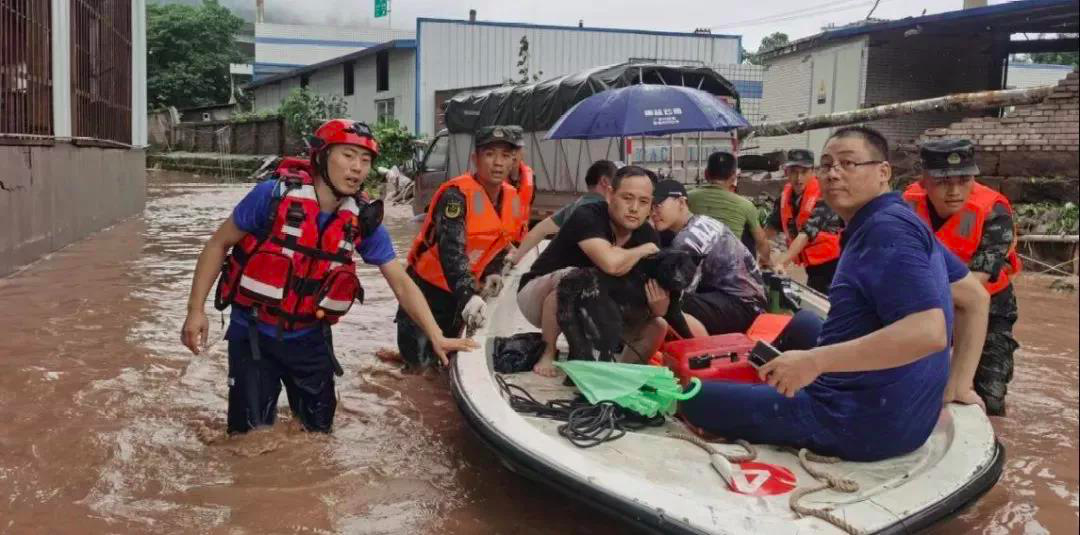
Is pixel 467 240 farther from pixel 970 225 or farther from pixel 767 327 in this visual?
pixel 970 225

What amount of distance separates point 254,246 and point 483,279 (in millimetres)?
1890

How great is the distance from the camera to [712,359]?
3.58 m

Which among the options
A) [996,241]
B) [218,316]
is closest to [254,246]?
[996,241]

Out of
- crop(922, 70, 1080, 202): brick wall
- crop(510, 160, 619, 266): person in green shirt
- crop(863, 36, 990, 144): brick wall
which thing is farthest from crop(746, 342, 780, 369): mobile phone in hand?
crop(863, 36, 990, 144): brick wall

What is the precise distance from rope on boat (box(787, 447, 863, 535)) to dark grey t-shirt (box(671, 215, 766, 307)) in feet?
5.22

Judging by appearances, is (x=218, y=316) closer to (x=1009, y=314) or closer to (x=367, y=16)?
(x=1009, y=314)

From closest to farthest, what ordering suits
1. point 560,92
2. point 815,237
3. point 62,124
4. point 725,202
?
point 815,237, point 725,202, point 62,124, point 560,92

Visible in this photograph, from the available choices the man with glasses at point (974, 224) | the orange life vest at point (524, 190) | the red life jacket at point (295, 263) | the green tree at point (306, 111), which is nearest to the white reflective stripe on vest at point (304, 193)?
the red life jacket at point (295, 263)

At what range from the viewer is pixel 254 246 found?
337cm

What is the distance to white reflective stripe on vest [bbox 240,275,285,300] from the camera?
3.32 metres

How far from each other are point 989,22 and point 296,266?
3682mm

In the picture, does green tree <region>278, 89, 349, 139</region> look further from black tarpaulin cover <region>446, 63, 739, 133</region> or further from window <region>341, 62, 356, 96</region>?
black tarpaulin cover <region>446, 63, 739, 133</region>

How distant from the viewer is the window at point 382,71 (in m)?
26.4

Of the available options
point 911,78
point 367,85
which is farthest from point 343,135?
point 367,85
